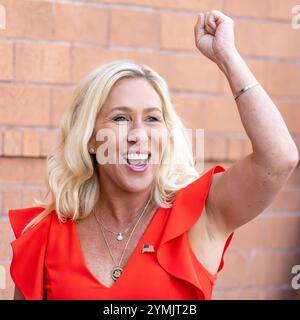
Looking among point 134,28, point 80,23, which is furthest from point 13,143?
point 134,28

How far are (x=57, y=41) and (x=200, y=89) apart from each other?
782 mm

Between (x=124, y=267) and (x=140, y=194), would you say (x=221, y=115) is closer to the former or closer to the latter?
(x=140, y=194)

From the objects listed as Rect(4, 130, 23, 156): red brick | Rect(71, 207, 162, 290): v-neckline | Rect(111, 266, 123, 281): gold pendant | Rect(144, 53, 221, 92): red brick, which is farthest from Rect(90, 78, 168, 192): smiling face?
Rect(144, 53, 221, 92): red brick

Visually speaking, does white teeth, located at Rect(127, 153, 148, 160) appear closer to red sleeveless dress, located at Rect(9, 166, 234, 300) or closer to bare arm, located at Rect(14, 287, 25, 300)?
red sleeveless dress, located at Rect(9, 166, 234, 300)

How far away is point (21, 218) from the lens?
3.25m

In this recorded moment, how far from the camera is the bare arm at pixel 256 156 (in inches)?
103

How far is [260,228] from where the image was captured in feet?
15.1

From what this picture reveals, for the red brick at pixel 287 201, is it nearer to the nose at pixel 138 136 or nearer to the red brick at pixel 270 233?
the red brick at pixel 270 233

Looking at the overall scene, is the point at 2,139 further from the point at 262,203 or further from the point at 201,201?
the point at 262,203

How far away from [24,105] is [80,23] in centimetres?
48

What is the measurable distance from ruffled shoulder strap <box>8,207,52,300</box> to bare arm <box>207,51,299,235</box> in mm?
694

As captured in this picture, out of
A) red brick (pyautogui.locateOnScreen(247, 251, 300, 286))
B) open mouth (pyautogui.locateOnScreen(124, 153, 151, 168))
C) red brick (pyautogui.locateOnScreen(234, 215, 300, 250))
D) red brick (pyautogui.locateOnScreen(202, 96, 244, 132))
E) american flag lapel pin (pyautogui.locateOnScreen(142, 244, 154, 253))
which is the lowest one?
red brick (pyautogui.locateOnScreen(247, 251, 300, 286))

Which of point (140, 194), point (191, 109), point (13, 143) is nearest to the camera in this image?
point (140, 194)

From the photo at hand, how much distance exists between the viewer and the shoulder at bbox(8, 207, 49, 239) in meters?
3.22
